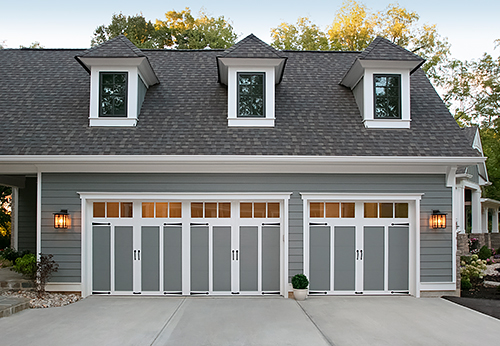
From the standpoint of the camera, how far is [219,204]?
8195 millimetres

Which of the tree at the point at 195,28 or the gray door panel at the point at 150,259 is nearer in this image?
the gray door panel at the point at 150,259

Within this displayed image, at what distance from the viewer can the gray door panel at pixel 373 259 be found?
813cm

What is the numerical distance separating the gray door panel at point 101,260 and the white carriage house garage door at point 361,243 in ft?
14.3

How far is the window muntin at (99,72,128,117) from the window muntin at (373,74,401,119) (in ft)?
19.3

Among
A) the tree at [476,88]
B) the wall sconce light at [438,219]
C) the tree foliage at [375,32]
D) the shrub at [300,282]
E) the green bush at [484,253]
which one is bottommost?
the green bush at [484,253]

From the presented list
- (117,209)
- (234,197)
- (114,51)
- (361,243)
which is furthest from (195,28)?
(361,243)

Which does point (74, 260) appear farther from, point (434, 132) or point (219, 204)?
point (434, 132)

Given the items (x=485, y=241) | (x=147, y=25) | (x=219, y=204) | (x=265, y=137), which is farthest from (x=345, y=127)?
(x=147, y=25)

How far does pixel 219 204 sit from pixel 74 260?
3301 mm

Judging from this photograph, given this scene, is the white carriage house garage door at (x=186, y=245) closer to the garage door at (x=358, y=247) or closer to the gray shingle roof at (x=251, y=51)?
the garage door at (x=358, y=247)

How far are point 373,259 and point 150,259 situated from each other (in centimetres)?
490

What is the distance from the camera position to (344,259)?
8.12 meters

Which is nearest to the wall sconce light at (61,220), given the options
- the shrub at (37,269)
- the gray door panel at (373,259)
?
the shrub at (37,269)

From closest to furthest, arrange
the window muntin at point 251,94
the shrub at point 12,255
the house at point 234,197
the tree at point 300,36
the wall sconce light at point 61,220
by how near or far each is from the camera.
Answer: the wall sconce light at point 61,220 < the house at point 234,197 < the window muntin at point 251,94 < the shrub at point 12,255 < the tree at point 300,36
